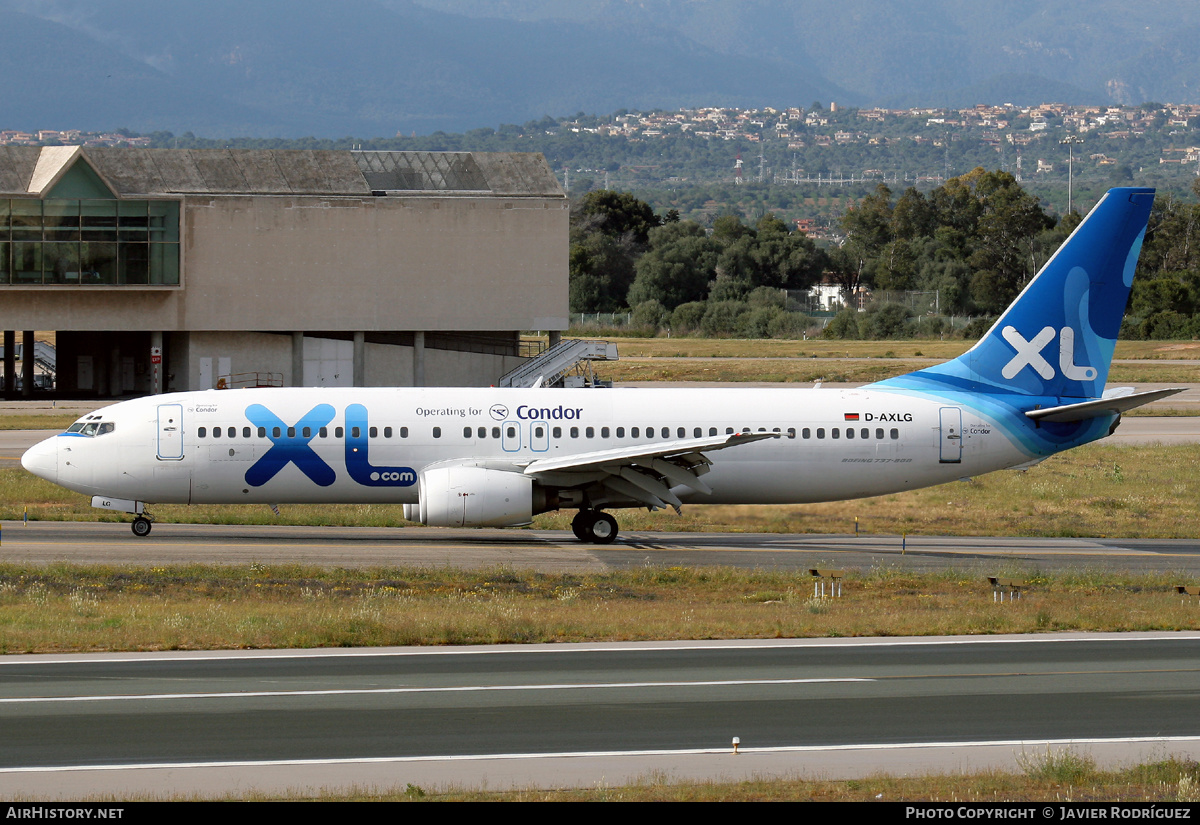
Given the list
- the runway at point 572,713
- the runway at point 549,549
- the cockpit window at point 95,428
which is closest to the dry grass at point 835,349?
the runway at point 549,549

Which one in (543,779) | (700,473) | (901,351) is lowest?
(543,779)

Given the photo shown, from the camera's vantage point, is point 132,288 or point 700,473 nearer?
point 700,473

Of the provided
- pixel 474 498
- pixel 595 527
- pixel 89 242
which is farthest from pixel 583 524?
pixel 89 242

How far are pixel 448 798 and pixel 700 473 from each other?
2114 centimetres

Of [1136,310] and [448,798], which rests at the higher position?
[1136,310]

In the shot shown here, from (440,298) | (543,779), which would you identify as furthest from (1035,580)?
(440,298)

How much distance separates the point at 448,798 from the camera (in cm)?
1348

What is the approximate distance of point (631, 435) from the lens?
34625mm

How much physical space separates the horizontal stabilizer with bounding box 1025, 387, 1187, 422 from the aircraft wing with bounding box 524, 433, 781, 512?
Result: 6914 mm

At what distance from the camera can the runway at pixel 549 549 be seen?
102 feet

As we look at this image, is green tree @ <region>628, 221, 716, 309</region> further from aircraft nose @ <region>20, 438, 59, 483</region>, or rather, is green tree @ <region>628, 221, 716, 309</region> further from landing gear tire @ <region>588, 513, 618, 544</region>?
→ aircraft nose @ <region>20, 438, 59, 483</region>

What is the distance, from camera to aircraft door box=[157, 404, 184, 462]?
33.3 meters

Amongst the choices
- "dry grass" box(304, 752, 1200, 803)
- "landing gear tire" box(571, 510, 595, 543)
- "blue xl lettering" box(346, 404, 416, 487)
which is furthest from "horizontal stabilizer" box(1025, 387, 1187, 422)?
"dry grass" box(304, 752, 1200, 803)

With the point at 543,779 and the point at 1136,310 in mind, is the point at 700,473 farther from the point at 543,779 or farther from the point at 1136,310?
the point at 1136,310
